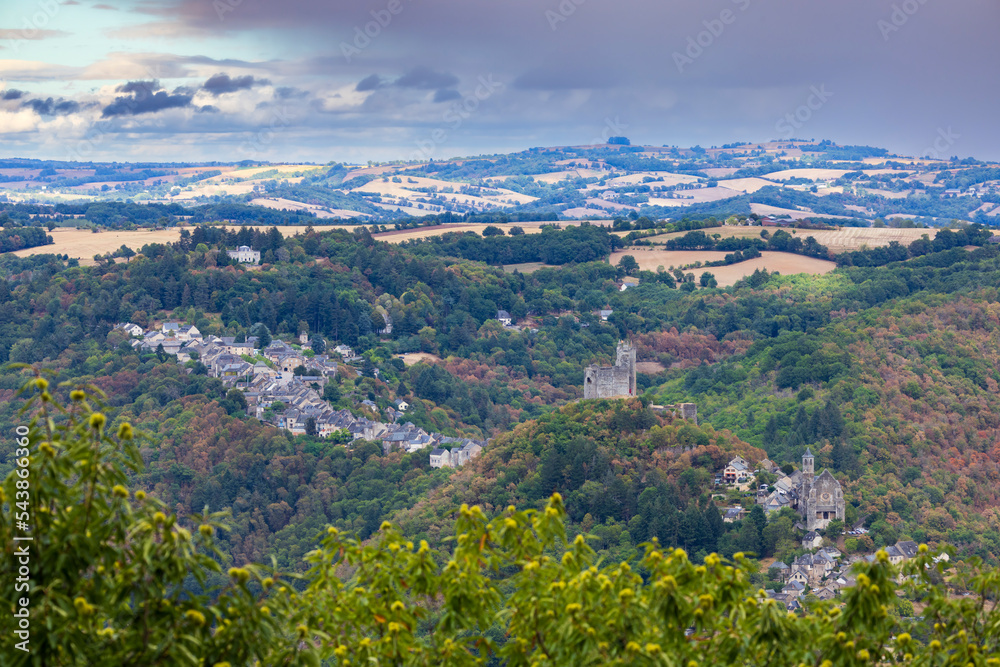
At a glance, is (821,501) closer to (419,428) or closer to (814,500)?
(814,500)

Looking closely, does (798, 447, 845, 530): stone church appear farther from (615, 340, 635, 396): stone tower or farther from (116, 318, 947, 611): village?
(615, 340, 635, 396): stone tower

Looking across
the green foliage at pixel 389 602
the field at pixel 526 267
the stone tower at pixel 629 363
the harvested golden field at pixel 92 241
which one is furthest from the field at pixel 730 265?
the green foliage at pixel 389 602

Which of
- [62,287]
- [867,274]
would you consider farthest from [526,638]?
[867,274]

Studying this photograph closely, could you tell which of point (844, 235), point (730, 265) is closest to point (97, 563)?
point (730, 265)

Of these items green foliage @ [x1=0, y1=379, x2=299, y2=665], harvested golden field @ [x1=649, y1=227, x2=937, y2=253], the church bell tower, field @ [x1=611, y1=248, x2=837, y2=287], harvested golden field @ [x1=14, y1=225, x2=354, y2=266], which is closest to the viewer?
green foliage @ [x1=0, y1=379, x2=299, y2=665]

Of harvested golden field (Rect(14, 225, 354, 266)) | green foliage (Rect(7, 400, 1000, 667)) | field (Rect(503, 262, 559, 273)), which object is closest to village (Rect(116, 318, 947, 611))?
field (Rect(503, 262, 559, 273))

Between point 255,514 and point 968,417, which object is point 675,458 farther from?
point 255,514

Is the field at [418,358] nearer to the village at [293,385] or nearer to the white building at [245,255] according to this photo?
the village at [293,385]
